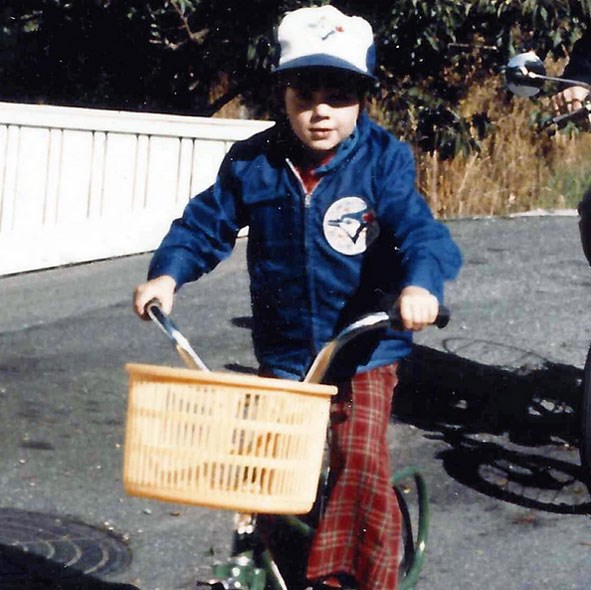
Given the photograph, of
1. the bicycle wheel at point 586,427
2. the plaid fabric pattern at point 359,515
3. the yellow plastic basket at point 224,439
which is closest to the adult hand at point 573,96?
the bicycle wheel at point 586,427

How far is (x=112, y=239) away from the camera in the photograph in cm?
1145

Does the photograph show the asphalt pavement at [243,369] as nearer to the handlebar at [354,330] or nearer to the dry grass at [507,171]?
the handlebar at [354,330]

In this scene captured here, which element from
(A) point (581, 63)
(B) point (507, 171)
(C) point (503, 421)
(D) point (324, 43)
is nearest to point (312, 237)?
(D) point (324, 43)

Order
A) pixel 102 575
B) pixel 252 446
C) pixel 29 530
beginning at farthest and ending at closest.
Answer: pixel 29 530 → pixel 102 575 → pixel 252 446

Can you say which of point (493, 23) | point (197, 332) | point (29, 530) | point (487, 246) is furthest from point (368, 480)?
point (493, 23)

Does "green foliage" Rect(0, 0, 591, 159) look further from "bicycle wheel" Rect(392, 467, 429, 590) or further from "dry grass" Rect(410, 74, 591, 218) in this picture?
"bicycle wheel" Rect(392, 467, 429, 590)

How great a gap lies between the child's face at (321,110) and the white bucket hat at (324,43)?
2.7 inches

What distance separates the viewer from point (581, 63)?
6375mm

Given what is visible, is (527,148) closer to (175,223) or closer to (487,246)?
(487,246)

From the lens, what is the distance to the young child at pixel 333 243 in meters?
3.66

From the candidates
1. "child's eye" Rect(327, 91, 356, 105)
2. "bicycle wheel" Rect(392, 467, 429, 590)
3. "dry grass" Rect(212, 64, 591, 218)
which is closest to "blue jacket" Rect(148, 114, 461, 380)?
"child's eye" Rect(327, 91, 356, 105)

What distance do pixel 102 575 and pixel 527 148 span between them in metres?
10.1

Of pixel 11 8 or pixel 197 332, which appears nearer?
pixel 197 332

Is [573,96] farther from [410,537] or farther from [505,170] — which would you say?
[505,170]
